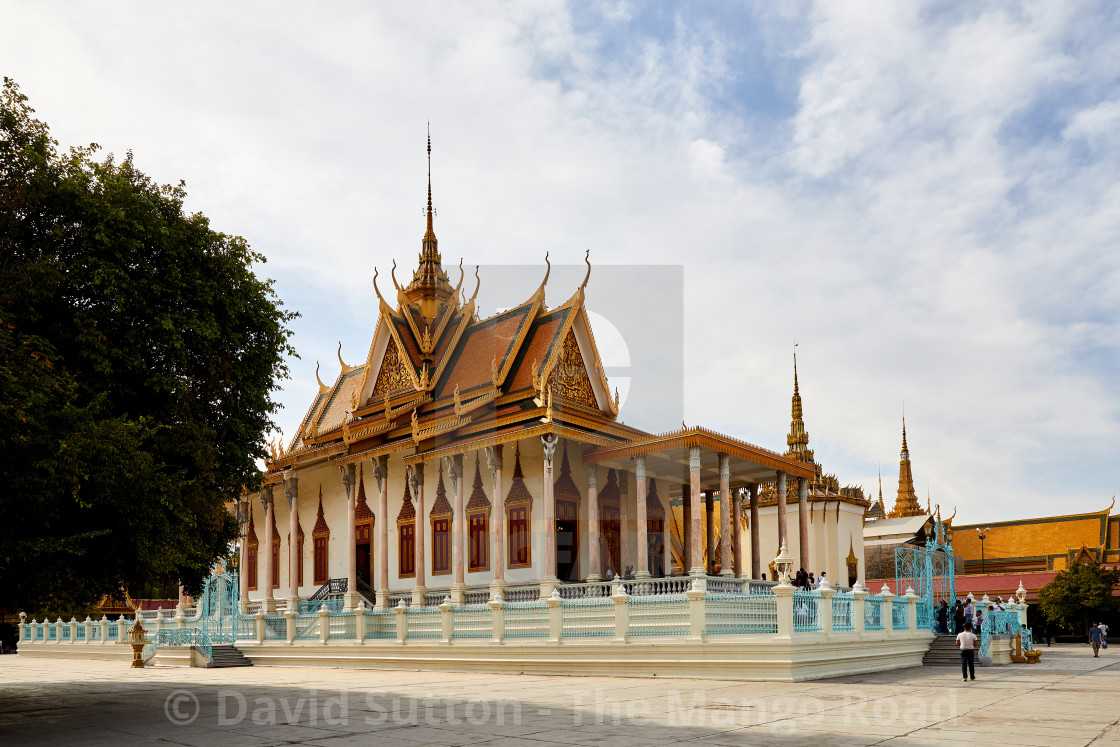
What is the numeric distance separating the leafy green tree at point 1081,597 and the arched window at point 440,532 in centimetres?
2472

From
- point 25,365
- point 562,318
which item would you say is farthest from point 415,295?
point 25,365

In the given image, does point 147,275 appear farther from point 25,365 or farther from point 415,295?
point 415,295

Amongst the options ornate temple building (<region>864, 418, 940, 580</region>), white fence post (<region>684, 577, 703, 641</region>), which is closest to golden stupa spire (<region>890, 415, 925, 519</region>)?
ornate temple building (<region>864, 418, 940, 580</region>)

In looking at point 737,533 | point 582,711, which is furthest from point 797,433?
point 582,711

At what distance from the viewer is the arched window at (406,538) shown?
86.9ft

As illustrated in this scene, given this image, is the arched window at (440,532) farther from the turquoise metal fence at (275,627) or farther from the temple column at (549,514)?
the turquoise metal fence at (275,627)

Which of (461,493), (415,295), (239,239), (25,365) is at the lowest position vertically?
(461,493)

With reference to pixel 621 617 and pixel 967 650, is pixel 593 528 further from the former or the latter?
pixel 967 650

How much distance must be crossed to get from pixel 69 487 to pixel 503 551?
14534 mm

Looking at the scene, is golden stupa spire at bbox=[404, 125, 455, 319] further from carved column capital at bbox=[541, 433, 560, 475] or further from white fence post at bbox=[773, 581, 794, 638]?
white fence post at bbox=[773, 581, 794, 638]

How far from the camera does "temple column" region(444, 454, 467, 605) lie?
77.0 feet

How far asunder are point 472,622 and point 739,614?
644 cm

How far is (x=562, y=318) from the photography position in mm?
26344

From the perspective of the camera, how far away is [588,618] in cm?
1773
